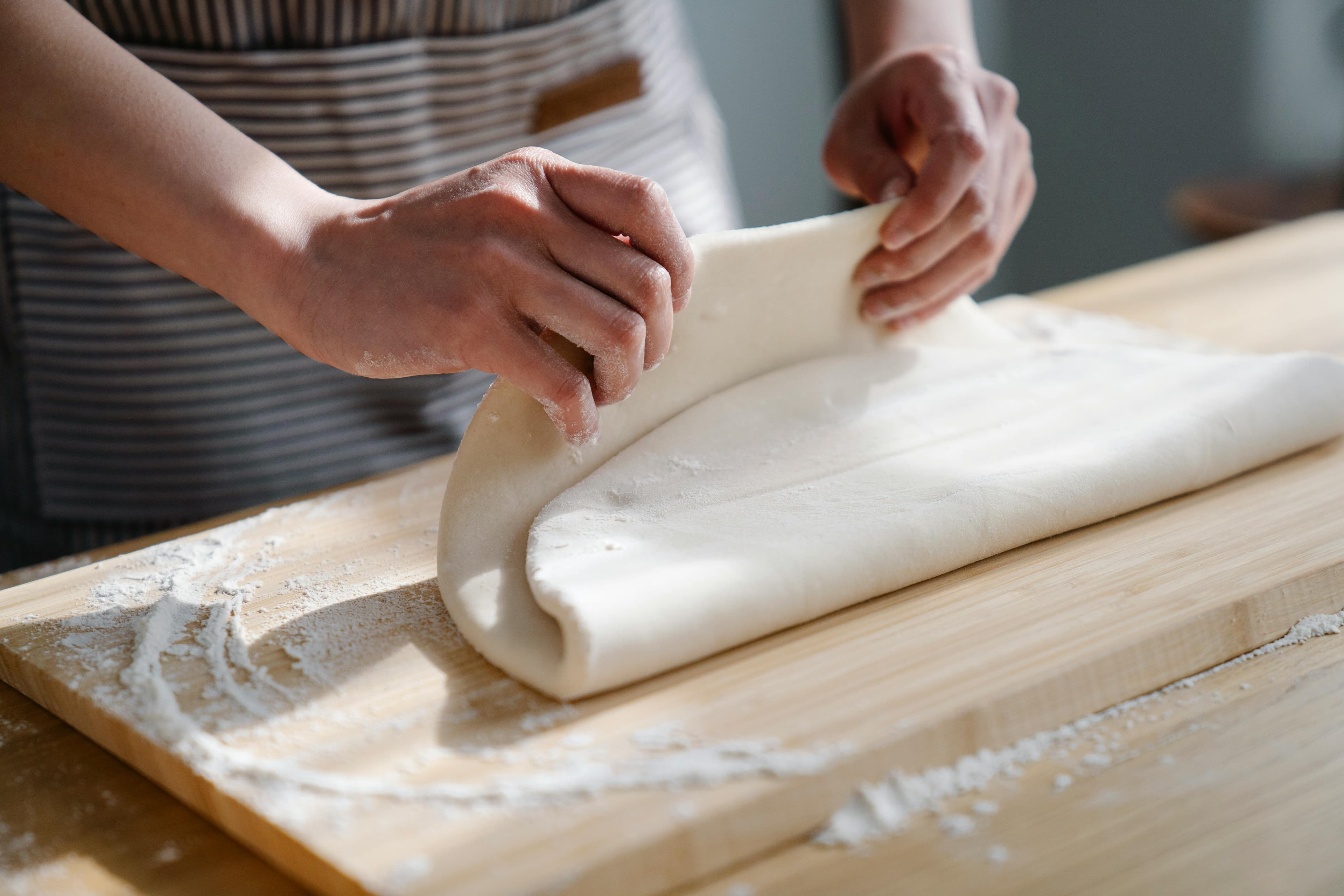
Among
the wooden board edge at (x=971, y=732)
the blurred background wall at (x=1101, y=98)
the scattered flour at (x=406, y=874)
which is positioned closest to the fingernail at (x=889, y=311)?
the wooden board edge at (x=971, y=732)

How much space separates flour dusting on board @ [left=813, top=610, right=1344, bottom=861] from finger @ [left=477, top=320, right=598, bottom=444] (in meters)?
0.35

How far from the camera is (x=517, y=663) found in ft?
2.40

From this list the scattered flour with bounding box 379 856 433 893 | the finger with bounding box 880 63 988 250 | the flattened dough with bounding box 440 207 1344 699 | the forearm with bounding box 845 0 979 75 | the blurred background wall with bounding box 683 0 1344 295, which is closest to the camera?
the scattered flour with bounding box 379 856 433 893

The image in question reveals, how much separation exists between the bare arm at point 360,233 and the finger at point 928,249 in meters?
0.30

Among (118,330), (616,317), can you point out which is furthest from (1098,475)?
(118,330)

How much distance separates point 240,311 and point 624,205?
23.0 inches

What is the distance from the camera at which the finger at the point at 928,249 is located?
110 cm

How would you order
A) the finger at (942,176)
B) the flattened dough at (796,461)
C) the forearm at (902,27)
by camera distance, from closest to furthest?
1. the flattened dough at (796,461)
2. the finger at (942,176)
3. the forearm at (902,27)

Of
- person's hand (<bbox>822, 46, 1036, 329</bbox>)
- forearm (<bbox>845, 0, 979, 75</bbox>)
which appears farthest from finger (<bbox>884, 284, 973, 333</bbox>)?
forearm (<bbox>845, 0, 979, 75</bbox>)

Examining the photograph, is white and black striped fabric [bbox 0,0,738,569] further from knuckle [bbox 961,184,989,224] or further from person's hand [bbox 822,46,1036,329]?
knuckle [bbox 961,184,989,224]

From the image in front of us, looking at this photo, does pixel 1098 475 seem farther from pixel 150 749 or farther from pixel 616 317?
pixel 150 749

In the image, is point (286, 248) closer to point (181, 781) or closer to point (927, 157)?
point (181, 781)

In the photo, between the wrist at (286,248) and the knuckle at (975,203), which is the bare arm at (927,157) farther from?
the wrist at (286,248)

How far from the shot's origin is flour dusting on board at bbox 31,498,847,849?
0.62 meters
